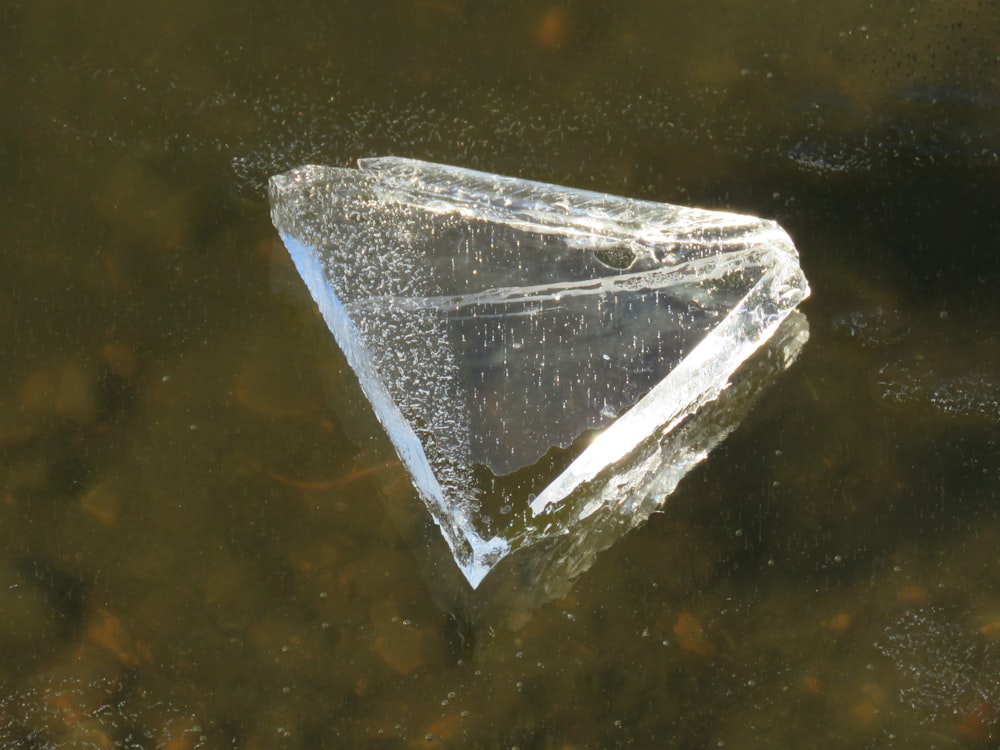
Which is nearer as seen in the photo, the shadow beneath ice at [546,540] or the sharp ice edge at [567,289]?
the sharp ice edge at [567,289]

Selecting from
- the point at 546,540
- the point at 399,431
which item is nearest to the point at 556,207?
the point at 399,431

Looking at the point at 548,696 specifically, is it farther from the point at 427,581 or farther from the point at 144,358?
the point at 144,358

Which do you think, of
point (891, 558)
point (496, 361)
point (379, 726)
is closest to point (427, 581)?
point (379, 726)

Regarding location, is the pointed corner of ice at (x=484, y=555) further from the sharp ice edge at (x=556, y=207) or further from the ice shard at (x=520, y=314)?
the sharp ice edge at (x=556, y=207)

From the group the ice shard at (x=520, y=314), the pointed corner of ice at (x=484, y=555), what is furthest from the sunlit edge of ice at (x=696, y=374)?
the pointed corner of ice at (x=484, y=555)

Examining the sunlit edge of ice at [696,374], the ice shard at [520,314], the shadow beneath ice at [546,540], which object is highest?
the ice shard at [520,314]

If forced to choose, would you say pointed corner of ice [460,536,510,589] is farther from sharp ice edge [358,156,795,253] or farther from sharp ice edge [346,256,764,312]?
sharp ice edge [358,156,795,253]
